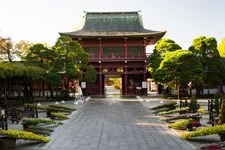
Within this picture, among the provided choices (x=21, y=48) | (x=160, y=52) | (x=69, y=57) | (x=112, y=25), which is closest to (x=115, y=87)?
(x=112, y=25)

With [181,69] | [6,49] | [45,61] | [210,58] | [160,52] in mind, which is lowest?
[181,69]

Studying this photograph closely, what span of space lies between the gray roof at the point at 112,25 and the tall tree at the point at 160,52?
4.19 m

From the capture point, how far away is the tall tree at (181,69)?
49.8 meters

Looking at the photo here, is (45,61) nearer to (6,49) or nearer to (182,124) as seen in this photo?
(6,49)

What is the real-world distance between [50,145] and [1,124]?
3333 millimetres

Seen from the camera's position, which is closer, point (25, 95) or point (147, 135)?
point (147, 135)

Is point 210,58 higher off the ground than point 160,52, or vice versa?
point 160,52

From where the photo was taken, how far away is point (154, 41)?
69500mm

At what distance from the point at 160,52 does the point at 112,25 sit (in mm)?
12108

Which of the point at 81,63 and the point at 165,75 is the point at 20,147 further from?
the point at 81,63

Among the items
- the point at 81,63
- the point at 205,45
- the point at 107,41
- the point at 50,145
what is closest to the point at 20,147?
the point at 50,145

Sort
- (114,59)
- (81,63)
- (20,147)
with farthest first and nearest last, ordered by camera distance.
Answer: (114,59), (81,63), (20,147)

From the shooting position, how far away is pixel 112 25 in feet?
226

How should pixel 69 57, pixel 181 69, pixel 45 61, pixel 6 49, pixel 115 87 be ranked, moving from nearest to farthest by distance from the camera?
pixel 181 69
pixel 45 61
pixel 69 57
pixel 6 49
pixel 115 87
